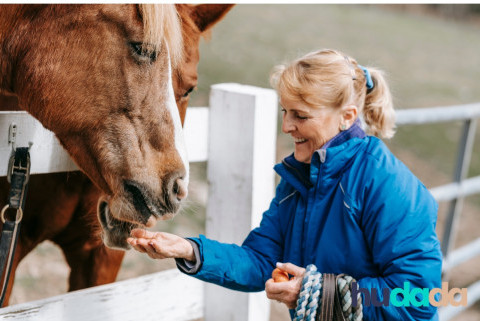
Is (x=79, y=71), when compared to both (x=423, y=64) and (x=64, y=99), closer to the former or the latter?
(x=64, y=99)

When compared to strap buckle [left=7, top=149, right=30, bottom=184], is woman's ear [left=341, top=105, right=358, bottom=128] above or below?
above

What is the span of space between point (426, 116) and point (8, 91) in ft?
7.38

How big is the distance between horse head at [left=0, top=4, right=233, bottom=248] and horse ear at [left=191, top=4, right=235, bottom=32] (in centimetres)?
55

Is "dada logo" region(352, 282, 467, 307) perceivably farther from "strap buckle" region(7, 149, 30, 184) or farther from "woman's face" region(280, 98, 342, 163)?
"strap buckle" region(7, 149, 30, 184)

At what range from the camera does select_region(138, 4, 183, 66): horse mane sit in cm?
167

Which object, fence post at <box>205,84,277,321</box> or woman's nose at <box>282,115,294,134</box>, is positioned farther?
fence post at <box>205,84,277,321</box>

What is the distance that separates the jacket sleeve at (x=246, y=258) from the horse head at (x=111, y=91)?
19cm

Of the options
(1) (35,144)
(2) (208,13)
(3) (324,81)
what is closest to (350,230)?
(3) (324,81)

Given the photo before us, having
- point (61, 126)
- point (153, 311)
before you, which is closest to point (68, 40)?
point (61, 126)

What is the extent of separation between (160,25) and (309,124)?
0.55m

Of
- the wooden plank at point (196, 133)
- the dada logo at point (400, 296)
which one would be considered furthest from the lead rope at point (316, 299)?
the wooden plank at point (196, 133)

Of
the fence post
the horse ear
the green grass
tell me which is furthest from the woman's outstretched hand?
the green grass

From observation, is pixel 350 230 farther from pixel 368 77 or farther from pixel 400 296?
pixel 368 77

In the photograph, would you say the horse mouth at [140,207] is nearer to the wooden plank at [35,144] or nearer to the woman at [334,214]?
the woman at [334,214]
